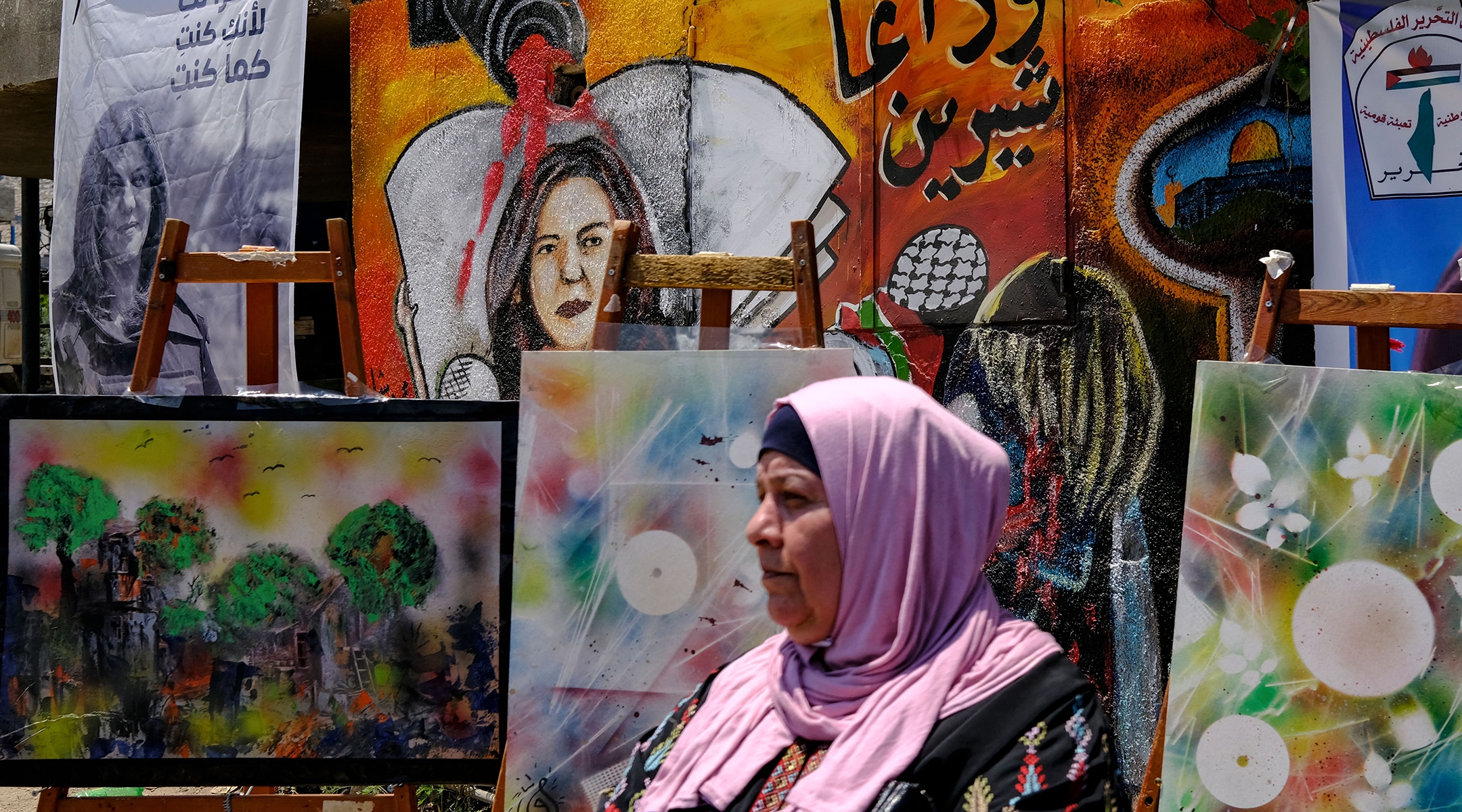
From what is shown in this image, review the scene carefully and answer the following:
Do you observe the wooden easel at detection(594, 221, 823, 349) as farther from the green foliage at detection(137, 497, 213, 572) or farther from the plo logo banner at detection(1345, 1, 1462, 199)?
the plo logo banner at detection(1345, 1, 1462, 199)

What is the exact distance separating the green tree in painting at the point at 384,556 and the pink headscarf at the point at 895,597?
4.30 ft

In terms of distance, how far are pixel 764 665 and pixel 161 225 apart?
4.46m

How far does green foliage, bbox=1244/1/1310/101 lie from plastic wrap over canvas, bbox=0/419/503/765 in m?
2.27

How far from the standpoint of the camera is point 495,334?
492 centimetres

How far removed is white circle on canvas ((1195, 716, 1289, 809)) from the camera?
2.36m

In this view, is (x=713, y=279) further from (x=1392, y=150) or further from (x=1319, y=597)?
(x=1392, y=150)

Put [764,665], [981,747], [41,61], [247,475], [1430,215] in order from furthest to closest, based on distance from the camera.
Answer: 1. [41,61]
2. [1430,215]
3. [247,475]
4. [764,665]
5. [981,747]

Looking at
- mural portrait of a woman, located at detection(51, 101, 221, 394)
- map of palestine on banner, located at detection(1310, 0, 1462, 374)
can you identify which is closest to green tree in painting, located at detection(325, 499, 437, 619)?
map of palestine on banner, located at detection(1310, 0, 1462, 374)

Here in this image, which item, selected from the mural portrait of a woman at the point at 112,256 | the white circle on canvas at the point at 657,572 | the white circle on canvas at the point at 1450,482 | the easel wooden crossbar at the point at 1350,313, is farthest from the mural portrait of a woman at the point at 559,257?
the white circle on canvas at the point at 1450,482

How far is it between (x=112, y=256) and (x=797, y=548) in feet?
16.3

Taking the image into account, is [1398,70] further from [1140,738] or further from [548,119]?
[548,119]

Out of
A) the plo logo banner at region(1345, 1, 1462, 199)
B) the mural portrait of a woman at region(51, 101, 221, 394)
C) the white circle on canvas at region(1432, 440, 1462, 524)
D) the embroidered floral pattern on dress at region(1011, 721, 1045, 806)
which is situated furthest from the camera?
the mural portrait of a woman at region(51, 101, 221, 394)

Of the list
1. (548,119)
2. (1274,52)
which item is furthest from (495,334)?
(1274,52)

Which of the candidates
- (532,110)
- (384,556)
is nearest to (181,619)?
(384,556)
